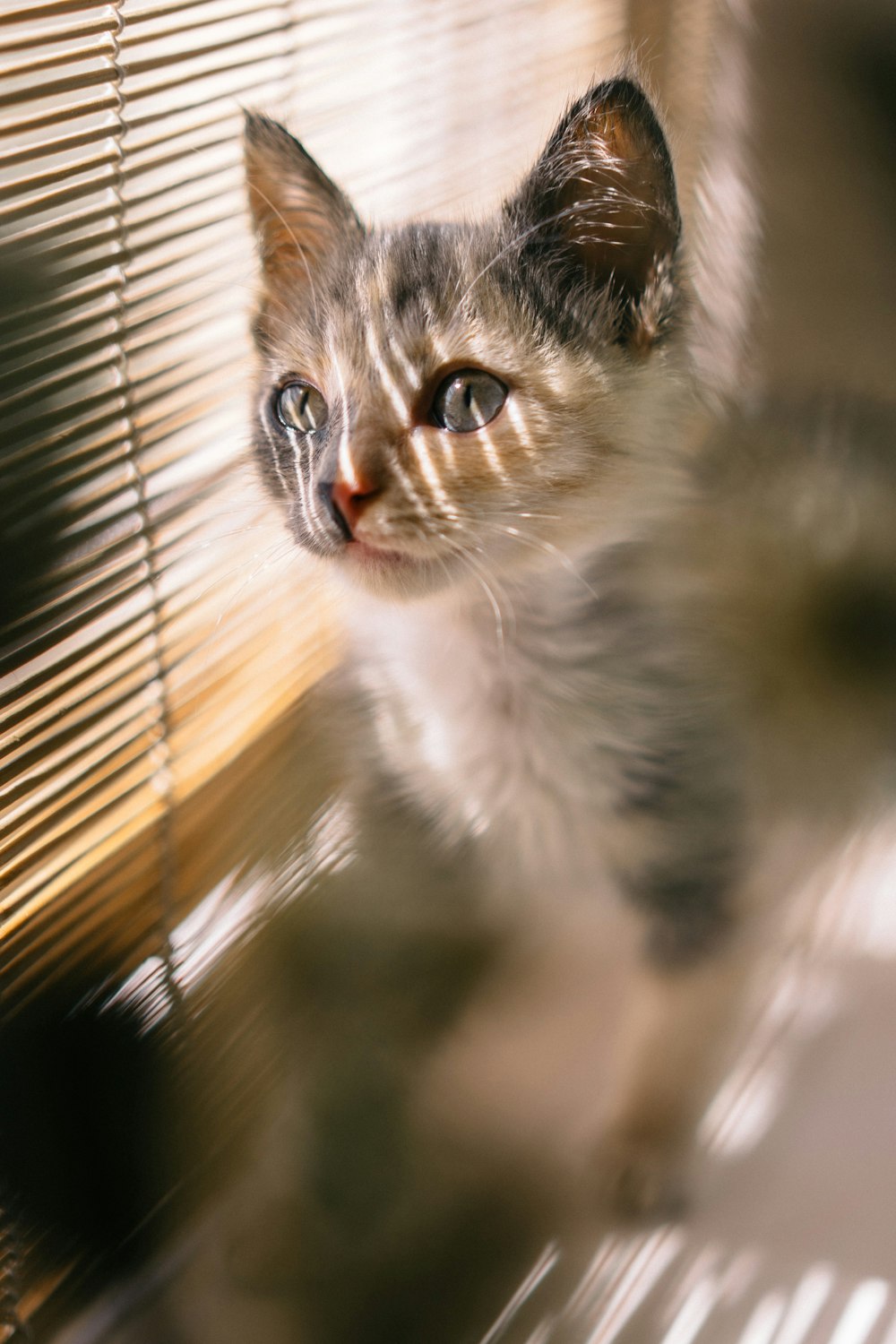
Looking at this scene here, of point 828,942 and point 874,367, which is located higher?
point 874,367

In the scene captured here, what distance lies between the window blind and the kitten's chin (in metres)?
0.07

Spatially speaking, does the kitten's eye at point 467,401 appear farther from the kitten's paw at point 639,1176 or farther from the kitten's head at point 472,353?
the kitten's paw at point 639,1176

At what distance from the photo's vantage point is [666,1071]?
64 cm

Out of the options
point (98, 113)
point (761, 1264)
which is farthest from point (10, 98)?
point (761, 1264)

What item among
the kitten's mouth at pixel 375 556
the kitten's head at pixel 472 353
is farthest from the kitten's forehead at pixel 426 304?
the kitten's mouth at pixel 375 556

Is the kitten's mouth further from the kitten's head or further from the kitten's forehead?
the kitten's forehead

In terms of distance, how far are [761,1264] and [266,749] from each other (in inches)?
17.2

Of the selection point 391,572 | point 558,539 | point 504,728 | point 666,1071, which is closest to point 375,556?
point 391,572

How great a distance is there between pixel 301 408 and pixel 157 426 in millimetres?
85

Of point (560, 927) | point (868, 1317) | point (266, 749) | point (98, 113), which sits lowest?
point (868, 1317)

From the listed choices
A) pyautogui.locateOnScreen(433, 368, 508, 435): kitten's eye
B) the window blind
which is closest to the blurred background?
the window blind

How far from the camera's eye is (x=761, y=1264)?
53 centimetres

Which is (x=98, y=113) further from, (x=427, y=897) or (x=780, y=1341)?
(x=780, y=1341)

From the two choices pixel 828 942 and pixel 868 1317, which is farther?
pixel 828 942
